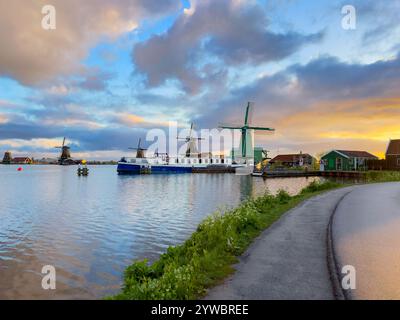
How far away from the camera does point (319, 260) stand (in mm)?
8102

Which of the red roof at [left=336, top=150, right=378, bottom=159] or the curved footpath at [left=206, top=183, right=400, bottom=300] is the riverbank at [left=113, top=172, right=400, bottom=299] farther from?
the red roof at [left=336, top=150, right=378, bottom=159]

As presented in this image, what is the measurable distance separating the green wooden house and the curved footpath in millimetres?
74629

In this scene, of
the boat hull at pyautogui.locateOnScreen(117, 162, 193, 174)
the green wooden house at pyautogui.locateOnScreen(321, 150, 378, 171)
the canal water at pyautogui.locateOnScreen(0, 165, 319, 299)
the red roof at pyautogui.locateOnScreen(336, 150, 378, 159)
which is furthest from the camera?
the boat hull at pyautogui.locateOnScreen(117, 162, 193, 174)

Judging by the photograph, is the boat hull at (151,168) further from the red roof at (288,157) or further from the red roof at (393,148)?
the red roof at (393,148)

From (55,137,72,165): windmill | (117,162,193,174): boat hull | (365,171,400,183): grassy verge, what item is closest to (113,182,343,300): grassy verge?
(365,171,400,183): grassy verge

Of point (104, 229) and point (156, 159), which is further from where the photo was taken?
point (156, 159)

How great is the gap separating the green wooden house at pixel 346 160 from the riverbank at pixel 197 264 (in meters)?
74.8

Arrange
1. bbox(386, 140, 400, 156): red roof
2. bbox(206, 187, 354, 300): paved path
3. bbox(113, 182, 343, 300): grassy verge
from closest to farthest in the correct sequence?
bbox(206, 187, 354, 300): paved path, bbox(113, 182, 343, 300): grassy verge, bbox(386, 140, 400, 156): red roof

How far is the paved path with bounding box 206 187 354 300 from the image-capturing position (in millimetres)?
6094

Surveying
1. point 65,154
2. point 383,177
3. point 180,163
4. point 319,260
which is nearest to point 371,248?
point 319,260
